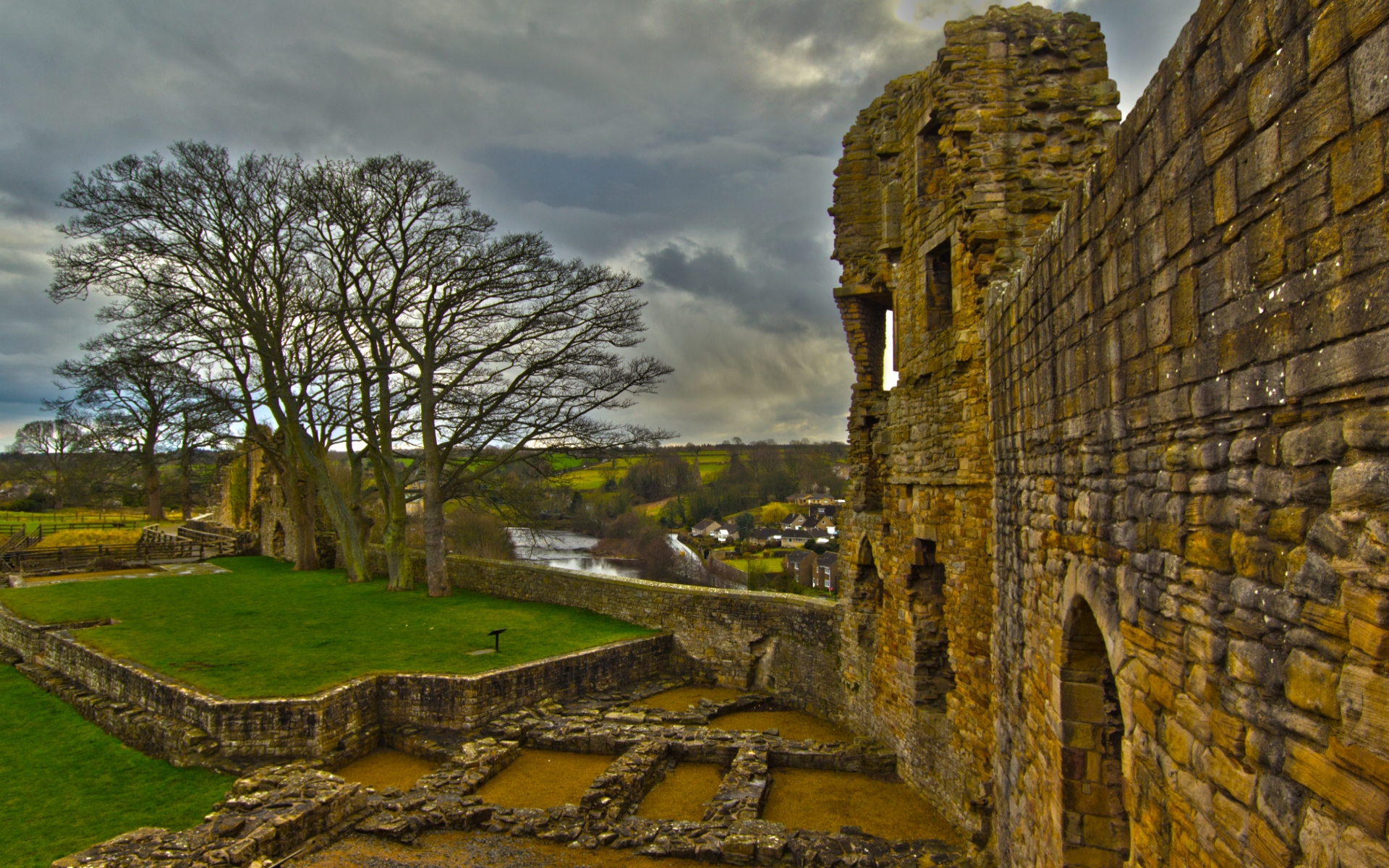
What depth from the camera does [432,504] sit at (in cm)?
1917

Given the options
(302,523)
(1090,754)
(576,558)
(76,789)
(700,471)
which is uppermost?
(700,471)

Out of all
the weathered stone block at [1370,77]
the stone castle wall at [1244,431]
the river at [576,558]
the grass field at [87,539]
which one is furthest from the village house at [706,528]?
the weathered stone block at [1370,77]

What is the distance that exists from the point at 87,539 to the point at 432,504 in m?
19.9

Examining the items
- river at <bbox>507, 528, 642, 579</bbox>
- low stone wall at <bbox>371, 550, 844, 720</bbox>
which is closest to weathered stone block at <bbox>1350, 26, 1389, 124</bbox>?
low stone wall at <bbox>371, 550, 844, 720</bbox>

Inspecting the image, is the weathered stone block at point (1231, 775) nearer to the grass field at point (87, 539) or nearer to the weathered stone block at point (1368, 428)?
the weathered stone block at point (1368, 428)

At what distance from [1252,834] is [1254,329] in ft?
4.92

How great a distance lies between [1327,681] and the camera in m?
1.92

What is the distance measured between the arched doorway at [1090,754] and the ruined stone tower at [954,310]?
319 cm

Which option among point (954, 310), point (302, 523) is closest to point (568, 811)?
point (954, 310)

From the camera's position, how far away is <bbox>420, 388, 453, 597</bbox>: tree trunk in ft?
62.6

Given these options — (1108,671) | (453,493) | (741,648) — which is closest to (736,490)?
(453,493)

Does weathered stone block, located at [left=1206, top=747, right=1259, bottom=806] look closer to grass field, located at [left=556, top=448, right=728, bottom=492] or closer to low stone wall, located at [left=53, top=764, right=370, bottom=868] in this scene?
low stone wall, located at [left=53, top=764, right=370, bottom=868]

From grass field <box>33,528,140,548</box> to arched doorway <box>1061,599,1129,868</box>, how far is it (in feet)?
110

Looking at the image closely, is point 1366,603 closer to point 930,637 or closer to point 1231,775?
point 1231,775
